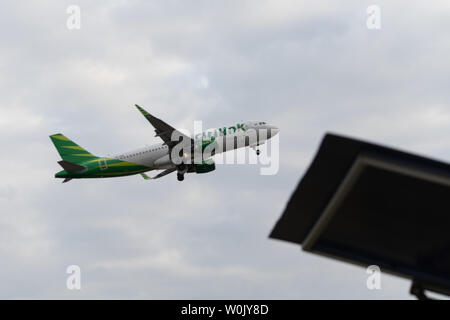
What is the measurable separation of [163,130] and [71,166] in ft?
34.5

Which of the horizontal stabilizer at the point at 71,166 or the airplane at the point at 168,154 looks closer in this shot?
the airplane at the point at 168,154

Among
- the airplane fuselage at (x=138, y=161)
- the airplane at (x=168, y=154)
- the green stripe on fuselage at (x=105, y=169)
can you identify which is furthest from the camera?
the green stripe on fuselage at (x=105, y=169)

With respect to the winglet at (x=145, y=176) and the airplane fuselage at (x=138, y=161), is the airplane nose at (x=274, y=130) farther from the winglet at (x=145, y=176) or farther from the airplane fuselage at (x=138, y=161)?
the winglet at (x=145, y=176)

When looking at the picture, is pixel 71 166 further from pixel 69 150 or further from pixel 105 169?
pixel 69 150

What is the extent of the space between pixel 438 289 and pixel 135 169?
55156mm

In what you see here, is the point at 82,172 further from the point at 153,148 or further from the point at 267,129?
the point at 267,129

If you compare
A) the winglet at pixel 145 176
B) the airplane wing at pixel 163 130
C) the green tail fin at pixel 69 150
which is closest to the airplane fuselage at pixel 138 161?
the airplane wing at pixel 163 130

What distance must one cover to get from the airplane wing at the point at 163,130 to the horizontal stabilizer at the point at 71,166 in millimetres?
9166

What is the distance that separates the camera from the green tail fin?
247 ft

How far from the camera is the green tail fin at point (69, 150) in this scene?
75.3 meters

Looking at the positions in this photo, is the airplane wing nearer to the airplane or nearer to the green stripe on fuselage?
the airplane

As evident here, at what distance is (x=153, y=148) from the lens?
235 ft

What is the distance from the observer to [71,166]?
7075 centimetres
